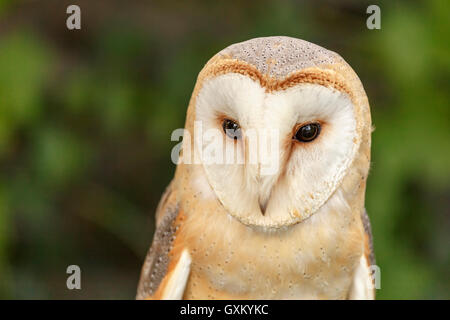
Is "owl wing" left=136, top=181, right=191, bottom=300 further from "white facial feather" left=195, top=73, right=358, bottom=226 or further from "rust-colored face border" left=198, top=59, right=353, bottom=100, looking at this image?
"rust-colored face border" left=198, top=59, right=353, bottom=100

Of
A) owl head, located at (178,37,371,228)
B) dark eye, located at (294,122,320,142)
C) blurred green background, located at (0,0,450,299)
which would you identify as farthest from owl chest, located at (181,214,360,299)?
blurred green background, located at (0,0,450,299)

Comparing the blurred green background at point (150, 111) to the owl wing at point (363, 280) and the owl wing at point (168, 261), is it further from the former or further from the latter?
the owl wing at point (168, 261)

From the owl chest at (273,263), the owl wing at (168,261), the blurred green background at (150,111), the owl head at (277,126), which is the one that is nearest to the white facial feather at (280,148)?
the owl head at (277,126)

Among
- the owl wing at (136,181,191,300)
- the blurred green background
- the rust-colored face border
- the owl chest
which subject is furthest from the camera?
the blurred green background

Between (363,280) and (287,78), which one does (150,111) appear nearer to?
(363,280)

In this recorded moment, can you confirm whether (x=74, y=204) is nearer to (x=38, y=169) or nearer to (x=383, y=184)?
(x=38, y=169)

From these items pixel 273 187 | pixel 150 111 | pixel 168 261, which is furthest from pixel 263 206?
pixel 150 111
